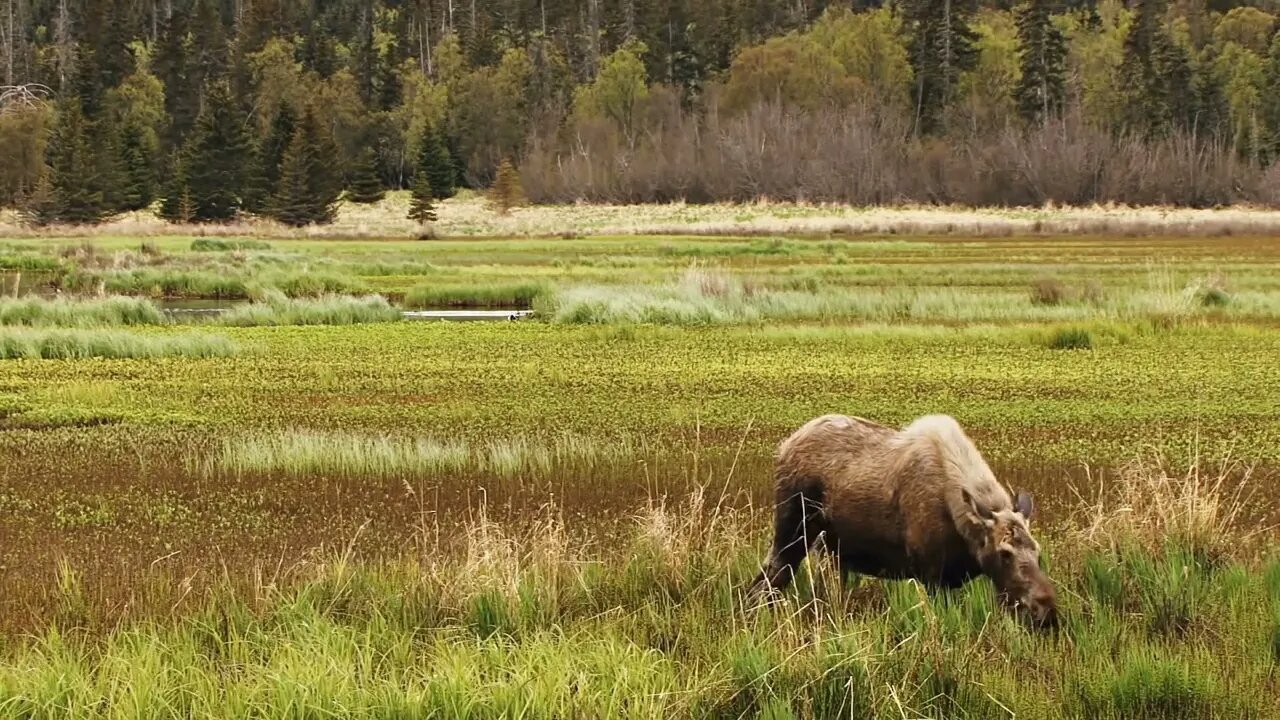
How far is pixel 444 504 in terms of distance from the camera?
12859 mm

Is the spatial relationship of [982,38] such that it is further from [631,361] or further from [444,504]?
[444,504]

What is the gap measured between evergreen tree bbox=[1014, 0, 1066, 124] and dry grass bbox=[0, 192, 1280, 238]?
98.9ft

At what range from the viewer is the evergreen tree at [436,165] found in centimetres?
11862

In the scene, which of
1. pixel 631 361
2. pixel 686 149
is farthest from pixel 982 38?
pixel 631 361

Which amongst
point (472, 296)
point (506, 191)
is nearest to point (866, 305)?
point (472, 296)

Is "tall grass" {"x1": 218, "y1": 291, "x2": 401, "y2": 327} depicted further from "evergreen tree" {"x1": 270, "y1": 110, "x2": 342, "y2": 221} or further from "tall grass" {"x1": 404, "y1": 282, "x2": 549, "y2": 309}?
"evergreen tree" {"x1": 270, "y1": 110, "x2": 342, "y2": 221}

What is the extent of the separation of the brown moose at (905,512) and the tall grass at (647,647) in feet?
0.60

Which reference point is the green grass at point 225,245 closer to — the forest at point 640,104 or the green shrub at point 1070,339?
the forest at point 640,104

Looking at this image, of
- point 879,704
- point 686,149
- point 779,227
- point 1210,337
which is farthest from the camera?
point 686,149

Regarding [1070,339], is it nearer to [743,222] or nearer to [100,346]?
[100,346]

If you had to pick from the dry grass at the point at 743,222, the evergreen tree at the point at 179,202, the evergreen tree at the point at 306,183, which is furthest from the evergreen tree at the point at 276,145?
the evergreen tree at the point at 179,202

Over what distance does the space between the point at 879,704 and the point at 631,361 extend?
18.0m

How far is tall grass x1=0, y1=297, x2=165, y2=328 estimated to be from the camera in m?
31.8

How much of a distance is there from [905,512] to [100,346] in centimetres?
2217
